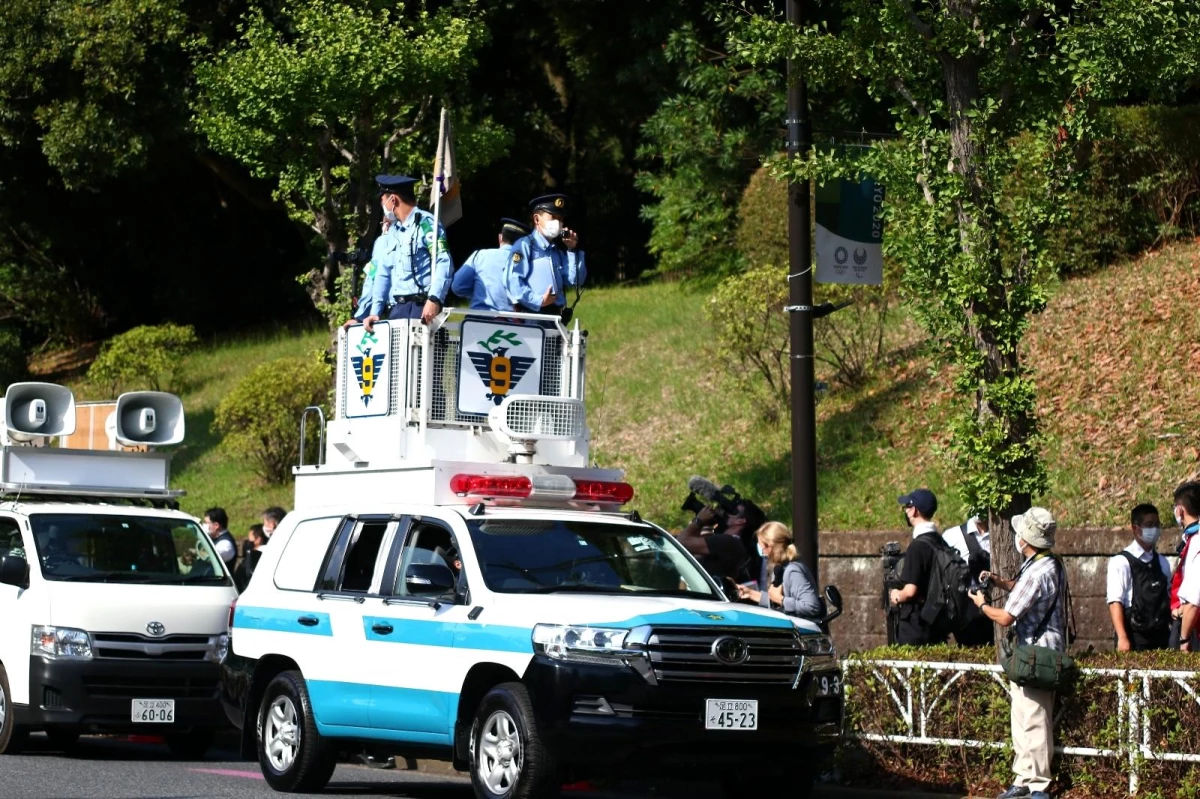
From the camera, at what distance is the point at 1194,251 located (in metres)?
19.8

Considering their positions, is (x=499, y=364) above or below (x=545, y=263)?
below

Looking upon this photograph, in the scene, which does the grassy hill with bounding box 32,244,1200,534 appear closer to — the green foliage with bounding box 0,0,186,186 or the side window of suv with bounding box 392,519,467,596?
the side window of suv with bounding box 392,519,467,596

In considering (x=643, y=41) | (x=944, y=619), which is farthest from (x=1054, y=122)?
(x=643, y=41)

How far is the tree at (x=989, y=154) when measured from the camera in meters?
11.1

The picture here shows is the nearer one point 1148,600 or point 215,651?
point 1148,600

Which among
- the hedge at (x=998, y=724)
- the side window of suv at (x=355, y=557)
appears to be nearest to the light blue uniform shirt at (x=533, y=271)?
the side window of suv at (x=355, y=557)

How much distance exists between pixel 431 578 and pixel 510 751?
3.68ft

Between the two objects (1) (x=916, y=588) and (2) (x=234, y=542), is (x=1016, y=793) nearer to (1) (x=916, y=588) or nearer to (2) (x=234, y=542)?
(1) (x=916, y=588)

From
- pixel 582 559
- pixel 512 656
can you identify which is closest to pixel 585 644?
pixel 512 656

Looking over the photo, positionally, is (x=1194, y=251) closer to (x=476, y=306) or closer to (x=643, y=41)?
(x=476, y=306)

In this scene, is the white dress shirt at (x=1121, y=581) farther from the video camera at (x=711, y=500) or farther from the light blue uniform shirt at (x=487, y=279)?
the light blue uniform shirt at (x=487, y=279)

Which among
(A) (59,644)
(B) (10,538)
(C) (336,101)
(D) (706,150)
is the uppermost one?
(D) (706,150)

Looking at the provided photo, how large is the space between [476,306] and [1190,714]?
18.6 ft

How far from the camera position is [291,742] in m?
11.2
